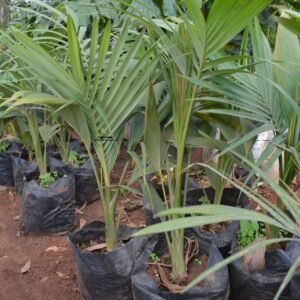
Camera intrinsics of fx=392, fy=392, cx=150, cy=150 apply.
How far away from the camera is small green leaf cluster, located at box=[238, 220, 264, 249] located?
3.96ft

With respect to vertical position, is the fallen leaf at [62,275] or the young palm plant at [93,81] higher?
the young palm plant at [93,81]

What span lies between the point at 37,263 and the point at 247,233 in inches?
33.4

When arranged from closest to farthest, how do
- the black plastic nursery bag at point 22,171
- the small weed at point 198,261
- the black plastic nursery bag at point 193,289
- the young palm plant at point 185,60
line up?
the young palm plant at point 185,60 < the black plastic nursery bag at point 193,289 < the small weed at point 198,261 < the black plastic nursery bag at point 22,171

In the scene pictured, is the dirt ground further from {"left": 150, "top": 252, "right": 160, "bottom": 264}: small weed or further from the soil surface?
{"left": 150, "top": 252, "right": 160, "bottom": 264}: small weed

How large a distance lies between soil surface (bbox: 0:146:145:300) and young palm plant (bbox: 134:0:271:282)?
28cm

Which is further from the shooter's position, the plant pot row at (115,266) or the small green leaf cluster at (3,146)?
the small green leaf cluster at (3,146)

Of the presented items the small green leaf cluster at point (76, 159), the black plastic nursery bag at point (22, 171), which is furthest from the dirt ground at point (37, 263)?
the small green leaf cluster at point (76, 159)

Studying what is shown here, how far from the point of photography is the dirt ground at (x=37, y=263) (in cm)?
138

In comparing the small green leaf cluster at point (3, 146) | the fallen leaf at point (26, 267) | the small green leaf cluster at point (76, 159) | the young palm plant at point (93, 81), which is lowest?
the small green leaf cluster at point (3, 146)

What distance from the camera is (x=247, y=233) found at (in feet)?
3.98

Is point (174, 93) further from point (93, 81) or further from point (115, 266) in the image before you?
point (115, 266)

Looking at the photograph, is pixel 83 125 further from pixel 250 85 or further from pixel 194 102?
pixel 250 85

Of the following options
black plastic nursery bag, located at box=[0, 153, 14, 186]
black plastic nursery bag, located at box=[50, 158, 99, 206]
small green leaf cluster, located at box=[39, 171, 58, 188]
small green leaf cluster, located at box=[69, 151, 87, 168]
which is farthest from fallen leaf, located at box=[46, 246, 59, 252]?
black plastic nursery bag, located at box=[0, 153, 14, 186]

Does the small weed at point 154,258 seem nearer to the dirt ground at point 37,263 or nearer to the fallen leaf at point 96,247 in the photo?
the fallen leaf at point 96,247
